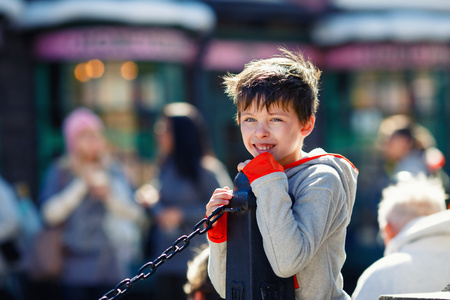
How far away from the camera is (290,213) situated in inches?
66.6

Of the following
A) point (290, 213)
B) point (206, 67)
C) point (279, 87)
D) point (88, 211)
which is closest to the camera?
point (290, 213)

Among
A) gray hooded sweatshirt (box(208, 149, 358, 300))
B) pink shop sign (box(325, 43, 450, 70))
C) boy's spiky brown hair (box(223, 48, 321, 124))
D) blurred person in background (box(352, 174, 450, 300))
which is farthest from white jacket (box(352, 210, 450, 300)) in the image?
pink shop sign (box(325, 43, 450, 70))

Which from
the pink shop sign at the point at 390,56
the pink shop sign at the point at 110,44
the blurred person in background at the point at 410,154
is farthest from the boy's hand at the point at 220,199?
the pink shop sign at the point at 390,56

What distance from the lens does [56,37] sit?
808 centimetres

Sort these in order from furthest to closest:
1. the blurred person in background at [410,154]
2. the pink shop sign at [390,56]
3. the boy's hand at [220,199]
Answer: the pink shop sign at [390,56] < the blurred person in background at [410,154] < the boy's hand at [220,199]

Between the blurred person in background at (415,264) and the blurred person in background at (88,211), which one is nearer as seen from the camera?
the blurred person in background at (415,264)

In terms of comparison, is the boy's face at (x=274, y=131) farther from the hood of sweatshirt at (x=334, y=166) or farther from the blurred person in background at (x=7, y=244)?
the blurred person in background at (x=7, y=244)

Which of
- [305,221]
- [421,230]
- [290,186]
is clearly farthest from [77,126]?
[305,221]

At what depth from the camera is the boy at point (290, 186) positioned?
5.51 feet

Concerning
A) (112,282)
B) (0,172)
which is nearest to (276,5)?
(0,172)

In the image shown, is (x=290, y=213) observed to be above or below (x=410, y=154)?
below

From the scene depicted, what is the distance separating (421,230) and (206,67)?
7535mm

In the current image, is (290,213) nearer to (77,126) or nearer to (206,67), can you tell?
(77,126)

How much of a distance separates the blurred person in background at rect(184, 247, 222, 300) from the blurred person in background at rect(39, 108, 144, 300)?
7.50 feet
